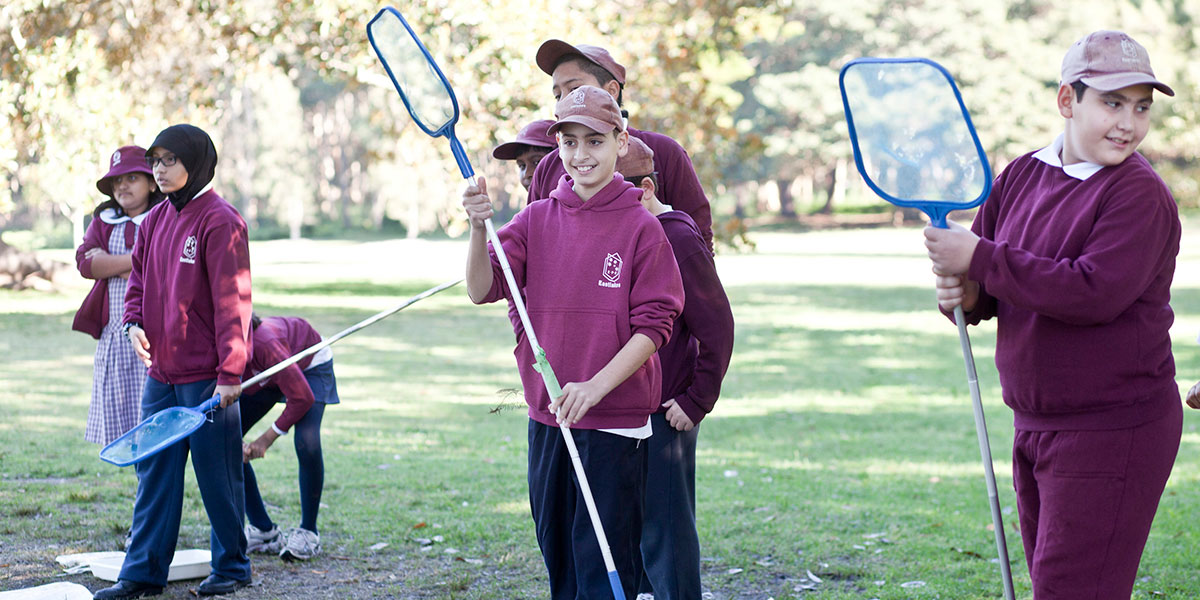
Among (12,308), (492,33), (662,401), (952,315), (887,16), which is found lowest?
(12,308)

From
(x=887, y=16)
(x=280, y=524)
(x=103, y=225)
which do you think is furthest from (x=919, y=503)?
(x=887, y=16)

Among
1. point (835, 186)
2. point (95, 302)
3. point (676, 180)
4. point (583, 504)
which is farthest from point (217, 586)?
point (835, 186)

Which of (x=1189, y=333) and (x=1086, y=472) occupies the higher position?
(x=1086, y=472)

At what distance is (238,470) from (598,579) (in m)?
2.05

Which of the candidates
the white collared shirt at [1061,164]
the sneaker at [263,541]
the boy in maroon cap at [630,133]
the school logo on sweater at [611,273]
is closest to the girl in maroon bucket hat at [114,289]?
the sneaker at [263,541]

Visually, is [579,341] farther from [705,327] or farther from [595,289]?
[705,327]

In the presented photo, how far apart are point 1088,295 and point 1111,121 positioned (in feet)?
1.42

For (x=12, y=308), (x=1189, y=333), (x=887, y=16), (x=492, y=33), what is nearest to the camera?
(x=492, y=33)

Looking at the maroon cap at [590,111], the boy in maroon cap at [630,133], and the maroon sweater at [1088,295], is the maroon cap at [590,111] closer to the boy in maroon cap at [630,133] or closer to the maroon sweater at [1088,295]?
the boy in maroon cap at [630,133]

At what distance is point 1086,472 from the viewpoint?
290 cm

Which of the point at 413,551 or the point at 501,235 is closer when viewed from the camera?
the point at 501,235

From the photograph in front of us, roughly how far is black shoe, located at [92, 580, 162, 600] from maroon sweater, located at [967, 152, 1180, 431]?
3.38 metres

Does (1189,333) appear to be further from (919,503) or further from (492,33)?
(919,503)

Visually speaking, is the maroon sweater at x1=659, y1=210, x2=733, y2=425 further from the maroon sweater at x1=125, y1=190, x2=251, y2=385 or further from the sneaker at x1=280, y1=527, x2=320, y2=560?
the sneaker at x1=280, y1=527, x2=320, y2=560
